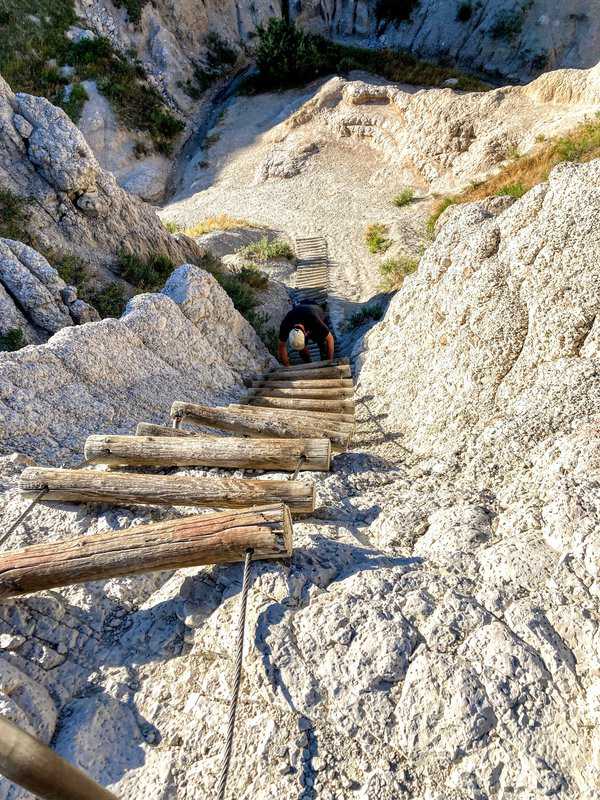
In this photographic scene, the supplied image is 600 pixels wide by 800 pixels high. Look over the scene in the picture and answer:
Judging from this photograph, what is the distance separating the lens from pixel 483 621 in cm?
364

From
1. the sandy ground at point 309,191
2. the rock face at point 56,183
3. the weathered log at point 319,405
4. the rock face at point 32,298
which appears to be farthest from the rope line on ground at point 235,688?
the sandy ground at point 309,191

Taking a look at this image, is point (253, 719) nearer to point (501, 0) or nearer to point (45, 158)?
point (45, 158)

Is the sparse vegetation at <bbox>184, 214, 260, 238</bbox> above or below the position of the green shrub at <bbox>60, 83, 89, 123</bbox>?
below

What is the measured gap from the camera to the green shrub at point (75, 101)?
80.7ft

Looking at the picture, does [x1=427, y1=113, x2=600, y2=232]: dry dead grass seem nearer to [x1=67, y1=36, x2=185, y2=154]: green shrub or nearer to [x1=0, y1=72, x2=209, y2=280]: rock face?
[x1=0, y1=72, x2=209, y2=280]: rock face

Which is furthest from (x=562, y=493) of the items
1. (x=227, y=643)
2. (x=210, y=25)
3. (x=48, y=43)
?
(x=210, y=25)

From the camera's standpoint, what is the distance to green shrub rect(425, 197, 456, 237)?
17094 mm

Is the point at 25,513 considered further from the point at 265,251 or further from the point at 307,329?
the point at 265,251

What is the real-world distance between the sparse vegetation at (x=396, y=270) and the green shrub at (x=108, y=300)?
23.9 ft

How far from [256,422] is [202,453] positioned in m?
1.61

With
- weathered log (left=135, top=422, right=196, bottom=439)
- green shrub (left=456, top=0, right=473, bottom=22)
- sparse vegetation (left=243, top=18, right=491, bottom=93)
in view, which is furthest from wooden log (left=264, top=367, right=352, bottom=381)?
green shrub (left=456, top=0, right=473, bottom=22)

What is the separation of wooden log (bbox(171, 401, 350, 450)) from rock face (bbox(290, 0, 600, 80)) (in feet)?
112

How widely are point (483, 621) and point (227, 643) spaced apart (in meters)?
1.87

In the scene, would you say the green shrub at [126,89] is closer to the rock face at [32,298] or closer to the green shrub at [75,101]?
the green shrub at [75,101]
